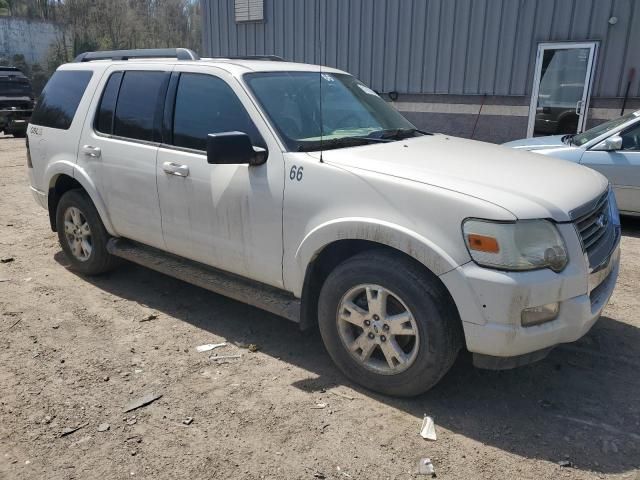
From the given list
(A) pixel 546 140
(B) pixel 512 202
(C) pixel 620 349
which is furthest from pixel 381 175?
(A) pixel 546 140

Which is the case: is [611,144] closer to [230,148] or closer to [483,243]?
[483,243]

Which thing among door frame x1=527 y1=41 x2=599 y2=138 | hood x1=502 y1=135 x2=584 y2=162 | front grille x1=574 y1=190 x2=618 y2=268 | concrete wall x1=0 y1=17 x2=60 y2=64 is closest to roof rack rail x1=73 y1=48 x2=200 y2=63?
front grille x1=574 y1=190 x2=618 y2=268

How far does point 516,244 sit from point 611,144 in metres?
4.77

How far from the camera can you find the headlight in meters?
2.71

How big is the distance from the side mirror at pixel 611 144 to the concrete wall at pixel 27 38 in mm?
34339

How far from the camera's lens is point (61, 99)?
16.8 ft

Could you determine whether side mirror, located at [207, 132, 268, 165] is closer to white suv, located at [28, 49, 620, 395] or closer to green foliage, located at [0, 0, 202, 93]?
white suv, located at [28, 49, 620, 395]

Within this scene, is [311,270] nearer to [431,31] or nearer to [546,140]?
[546,140]

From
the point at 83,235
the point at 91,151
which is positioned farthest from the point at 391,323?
the point at 83,235

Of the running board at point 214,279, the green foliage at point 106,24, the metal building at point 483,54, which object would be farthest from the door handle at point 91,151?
the green foliage at point 106,24

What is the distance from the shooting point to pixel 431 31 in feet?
37.8

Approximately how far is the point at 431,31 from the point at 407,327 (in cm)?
987

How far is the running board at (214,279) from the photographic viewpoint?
3.62m

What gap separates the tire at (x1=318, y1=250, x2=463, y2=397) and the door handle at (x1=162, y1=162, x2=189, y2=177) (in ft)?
4.42
